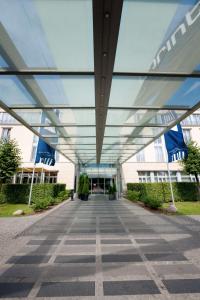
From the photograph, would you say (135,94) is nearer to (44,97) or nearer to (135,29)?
(135,29)

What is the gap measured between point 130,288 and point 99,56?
13.2 ft

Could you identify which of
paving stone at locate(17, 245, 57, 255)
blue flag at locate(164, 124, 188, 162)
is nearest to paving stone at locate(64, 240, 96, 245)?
paving stone at locate(17, 245, 57, 255)

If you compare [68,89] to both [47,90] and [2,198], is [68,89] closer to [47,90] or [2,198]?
[47,90]

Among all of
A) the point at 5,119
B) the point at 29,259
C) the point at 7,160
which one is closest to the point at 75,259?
the point at 29,259

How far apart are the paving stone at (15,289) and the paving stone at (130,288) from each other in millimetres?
1175

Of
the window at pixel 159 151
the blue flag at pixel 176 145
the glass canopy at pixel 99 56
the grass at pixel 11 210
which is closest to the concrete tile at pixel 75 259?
the glass canopy at pixel 99 56

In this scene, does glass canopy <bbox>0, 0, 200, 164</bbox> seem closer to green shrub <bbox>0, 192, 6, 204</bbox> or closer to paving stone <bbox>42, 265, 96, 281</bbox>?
paving stone <bbox>42, 265, 96, 281</bbox>

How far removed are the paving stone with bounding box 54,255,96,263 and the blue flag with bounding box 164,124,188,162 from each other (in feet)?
25.7

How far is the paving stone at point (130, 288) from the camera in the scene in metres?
2.40

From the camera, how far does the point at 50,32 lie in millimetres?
2943

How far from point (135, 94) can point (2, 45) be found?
11.2ft

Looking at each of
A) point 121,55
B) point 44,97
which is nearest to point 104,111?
point 44,97

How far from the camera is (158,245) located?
429 cm

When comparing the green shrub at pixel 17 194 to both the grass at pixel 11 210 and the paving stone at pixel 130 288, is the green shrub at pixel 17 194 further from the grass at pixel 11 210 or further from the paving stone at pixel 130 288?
the paving stone at pixel 130 288
